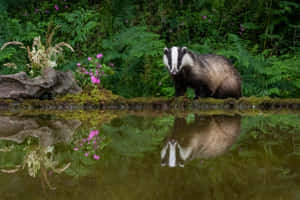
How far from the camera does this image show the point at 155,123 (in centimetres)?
431

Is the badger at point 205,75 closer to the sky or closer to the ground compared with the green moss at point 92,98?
closer to the sky

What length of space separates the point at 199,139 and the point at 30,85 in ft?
11.7

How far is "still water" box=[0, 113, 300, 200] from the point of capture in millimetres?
1755

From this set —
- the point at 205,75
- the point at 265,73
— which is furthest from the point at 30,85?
the point at 265,73

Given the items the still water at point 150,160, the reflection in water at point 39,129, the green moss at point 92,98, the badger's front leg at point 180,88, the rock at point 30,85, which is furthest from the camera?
the badger's front leg at point 180,88

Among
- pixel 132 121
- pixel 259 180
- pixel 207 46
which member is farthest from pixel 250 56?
pixel 259 180

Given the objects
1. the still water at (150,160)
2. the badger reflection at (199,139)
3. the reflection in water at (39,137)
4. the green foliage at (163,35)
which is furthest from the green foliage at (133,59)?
the still water at (150,160)

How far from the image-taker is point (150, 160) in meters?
2.40

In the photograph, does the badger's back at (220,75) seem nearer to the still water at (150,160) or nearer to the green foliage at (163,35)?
the green foliage at (163,35)

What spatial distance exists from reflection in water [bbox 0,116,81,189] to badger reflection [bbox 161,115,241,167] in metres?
0.70

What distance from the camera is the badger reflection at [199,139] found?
8.19ft

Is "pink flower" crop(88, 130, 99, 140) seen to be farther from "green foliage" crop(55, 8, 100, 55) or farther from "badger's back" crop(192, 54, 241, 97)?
"green foliage" crop(55, 8, 100, 55)

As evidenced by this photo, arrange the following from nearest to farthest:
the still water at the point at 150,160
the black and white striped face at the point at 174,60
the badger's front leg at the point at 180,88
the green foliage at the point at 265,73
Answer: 1. the still water at the point at 150,160
2. the black and white striped face at the point at 174,60
3. the badger's front leg at the point at 180,88
4. the green foliage at the point at 265,73

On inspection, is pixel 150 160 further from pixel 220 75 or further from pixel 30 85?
pixel 220 75
